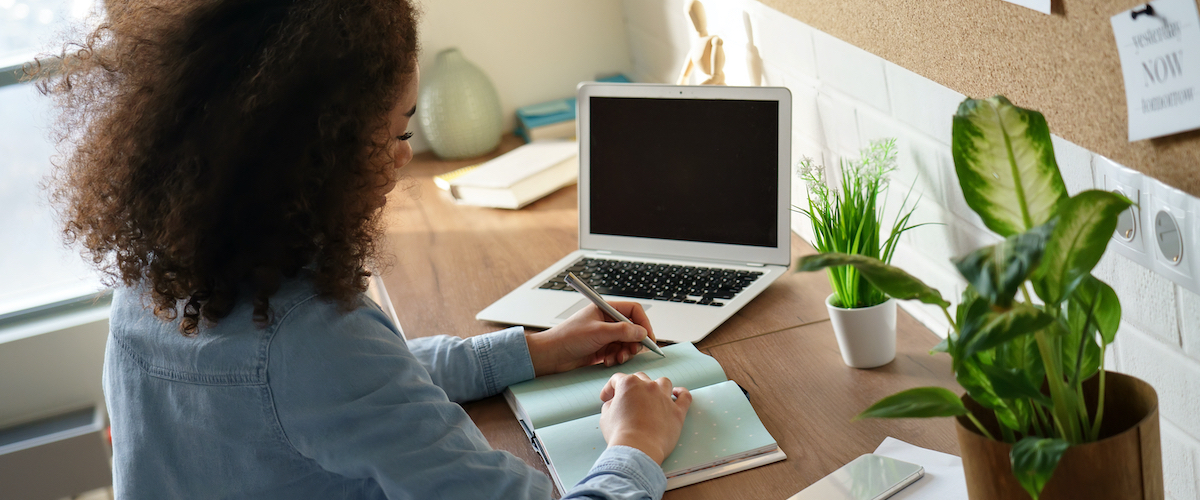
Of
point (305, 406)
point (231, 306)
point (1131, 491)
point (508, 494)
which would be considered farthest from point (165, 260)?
point (1131, 491)

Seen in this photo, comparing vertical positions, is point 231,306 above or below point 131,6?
below

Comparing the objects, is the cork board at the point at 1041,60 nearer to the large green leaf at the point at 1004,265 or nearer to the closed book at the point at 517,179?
the large green leaf at the point at 1004,265

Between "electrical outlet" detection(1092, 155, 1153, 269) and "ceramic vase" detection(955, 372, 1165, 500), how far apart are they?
186 mm

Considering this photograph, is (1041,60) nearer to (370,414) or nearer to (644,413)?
(644,413)

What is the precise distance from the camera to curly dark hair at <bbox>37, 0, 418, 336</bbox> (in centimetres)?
68

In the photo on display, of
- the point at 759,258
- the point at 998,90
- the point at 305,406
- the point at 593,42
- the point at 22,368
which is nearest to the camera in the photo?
the point at 305,406

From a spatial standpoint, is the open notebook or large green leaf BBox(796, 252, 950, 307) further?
the open notebook

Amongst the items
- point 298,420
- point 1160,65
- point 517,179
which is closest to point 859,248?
point 1160,65

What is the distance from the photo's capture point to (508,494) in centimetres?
72

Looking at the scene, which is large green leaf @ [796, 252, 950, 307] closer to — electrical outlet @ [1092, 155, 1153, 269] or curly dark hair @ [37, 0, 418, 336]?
electrical outlet @ [1092, 155, 1153, 269]

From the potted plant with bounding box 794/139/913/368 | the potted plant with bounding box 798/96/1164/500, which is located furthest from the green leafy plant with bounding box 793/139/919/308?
the potted plant with bounding box 798/96/1164/500

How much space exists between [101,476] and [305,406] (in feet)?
4.98

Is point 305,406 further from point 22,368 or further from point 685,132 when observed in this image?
point 22,368

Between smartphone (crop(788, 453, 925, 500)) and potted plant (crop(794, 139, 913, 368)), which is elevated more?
potted plant (crop(794, 139, 913, 368))
